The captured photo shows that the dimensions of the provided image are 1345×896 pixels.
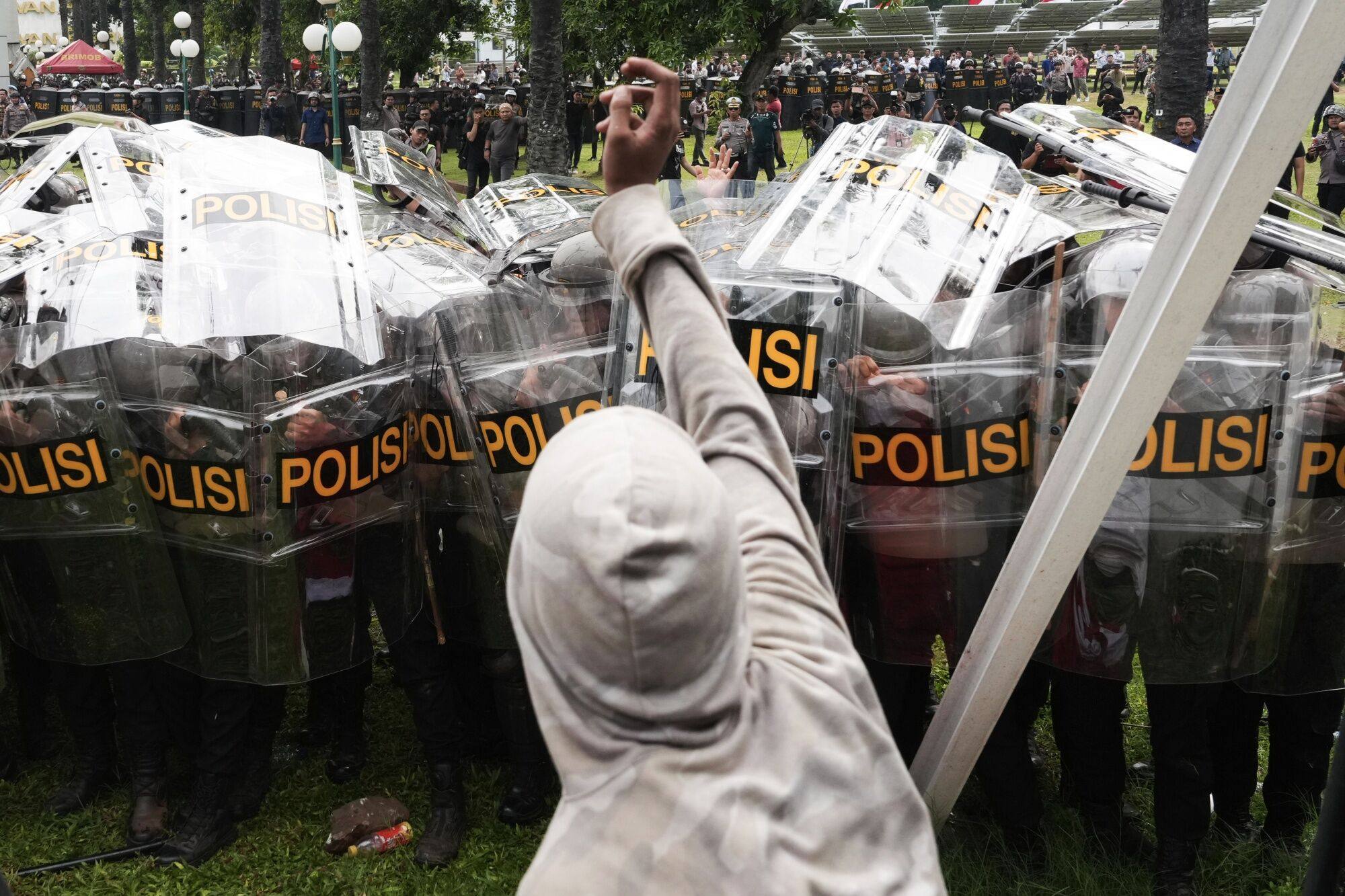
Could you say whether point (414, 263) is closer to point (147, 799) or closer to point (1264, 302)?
point (147, 799)

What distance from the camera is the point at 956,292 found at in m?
3.33

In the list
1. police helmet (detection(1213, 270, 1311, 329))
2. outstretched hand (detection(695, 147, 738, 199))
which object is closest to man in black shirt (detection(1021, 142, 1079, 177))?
outstretched hand (detection(695, 147, 738, 199))

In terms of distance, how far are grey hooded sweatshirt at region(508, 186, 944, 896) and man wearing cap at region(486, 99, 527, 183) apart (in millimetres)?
17424

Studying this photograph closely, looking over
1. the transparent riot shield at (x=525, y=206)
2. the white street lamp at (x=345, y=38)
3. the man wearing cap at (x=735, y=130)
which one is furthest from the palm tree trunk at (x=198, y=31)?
the transparent riot shield at (x=525, y=206)

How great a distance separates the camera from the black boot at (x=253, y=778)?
4055 millimetres

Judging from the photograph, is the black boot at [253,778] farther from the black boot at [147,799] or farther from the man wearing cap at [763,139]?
the man wearing cap at [763,139]

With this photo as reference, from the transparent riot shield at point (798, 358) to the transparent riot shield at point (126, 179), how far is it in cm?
212

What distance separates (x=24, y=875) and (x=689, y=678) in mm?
3601

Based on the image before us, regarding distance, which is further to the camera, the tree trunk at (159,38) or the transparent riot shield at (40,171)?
the tree trunk at (159,38)

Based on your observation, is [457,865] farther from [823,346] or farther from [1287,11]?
[1287,11]

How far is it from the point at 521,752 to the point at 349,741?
0.74 m

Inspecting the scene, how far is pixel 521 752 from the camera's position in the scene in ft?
13.1

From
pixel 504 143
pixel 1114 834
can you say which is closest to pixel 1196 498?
pixel 1114 834

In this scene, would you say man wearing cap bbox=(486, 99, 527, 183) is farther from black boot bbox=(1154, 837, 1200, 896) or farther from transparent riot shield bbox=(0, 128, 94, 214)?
black boot bbox=(1154, 837, 1200, 896)
